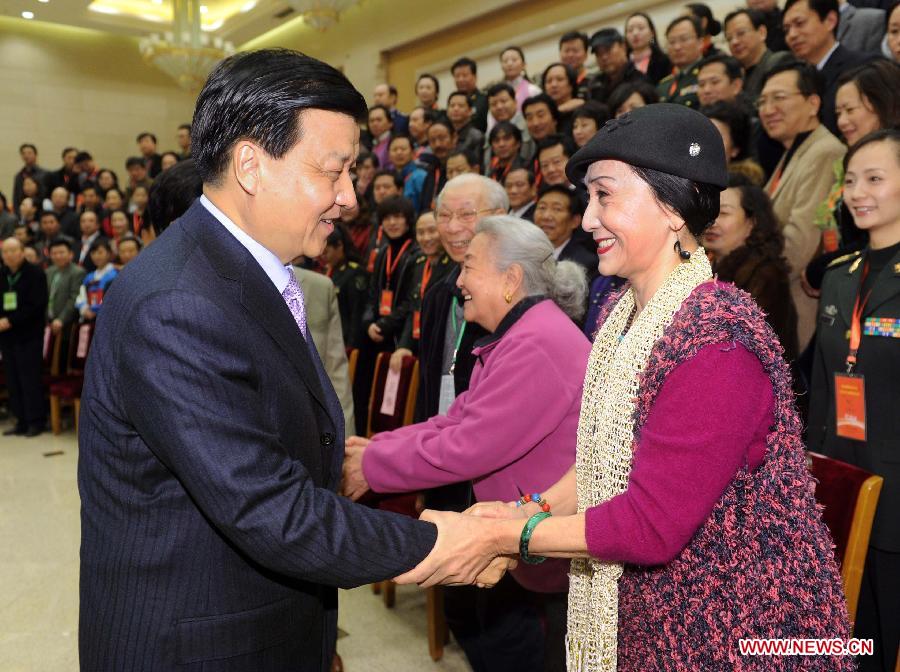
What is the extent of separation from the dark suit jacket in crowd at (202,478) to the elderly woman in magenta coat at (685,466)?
25cm

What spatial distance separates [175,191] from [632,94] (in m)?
3.15

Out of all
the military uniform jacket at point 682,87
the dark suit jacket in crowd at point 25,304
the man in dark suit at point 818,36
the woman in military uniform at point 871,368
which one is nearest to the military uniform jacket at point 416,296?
the military uniform jacket at point 682,87

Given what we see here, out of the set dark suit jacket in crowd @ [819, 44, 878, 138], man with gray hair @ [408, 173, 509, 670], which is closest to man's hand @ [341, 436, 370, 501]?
man with gray hair @ [408, 173, 509, 670]

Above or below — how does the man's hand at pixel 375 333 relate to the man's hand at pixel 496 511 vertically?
below

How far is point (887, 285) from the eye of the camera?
1961mm

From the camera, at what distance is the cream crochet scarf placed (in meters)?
1.22

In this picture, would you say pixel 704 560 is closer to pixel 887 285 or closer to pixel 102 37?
pixel 887 285

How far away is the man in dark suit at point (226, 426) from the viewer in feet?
3.14

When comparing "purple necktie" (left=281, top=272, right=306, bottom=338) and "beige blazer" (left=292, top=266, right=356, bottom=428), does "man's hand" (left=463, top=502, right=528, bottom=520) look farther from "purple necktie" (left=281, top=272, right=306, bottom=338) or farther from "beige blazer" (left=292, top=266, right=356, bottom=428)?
"beige blazer" (left=292, top=266, right=356, bottom=428)

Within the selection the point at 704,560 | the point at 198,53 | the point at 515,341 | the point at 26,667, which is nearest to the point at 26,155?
the point at 198,53

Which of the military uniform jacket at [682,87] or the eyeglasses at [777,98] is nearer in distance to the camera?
the eyeglasses at [777,98]

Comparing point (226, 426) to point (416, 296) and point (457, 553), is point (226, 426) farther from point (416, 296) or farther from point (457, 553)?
point (416, 296)

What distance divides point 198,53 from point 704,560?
479 inches

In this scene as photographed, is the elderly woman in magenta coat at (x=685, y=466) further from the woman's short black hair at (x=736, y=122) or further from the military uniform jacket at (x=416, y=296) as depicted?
the military uniform jacket at (x=416, y=296)
